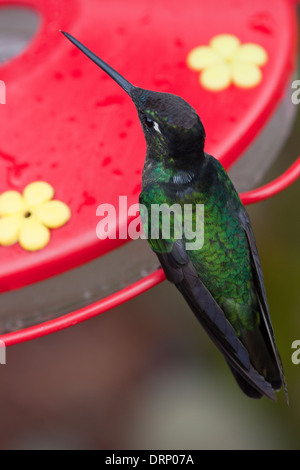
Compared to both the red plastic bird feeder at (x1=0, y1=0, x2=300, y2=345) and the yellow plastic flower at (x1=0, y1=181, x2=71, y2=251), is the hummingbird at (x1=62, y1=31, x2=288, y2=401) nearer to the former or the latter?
the red plastic bird feeder at (x1=0, y1=0, x2=300, y2=345)

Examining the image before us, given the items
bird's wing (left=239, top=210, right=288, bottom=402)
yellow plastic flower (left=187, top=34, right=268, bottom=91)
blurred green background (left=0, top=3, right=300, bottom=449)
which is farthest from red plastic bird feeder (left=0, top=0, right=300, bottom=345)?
blurred green background (left=0, top=3, right=300, bottom=449)

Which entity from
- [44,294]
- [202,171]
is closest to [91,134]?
[202,171]

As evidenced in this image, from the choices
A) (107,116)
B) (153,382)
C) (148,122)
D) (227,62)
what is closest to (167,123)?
(148,122)

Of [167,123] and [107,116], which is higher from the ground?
[107,116]

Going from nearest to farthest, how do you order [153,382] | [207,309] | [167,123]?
[167,123], [207,309], [153,382]

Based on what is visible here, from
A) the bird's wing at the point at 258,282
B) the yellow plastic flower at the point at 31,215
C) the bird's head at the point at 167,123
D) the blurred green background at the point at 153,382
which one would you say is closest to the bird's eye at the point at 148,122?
the bird's head at the point at 167,123

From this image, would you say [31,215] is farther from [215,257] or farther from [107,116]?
[215,257]

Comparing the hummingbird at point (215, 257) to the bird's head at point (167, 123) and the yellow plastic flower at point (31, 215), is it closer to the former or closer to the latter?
the bird's head at point (167, 123)
